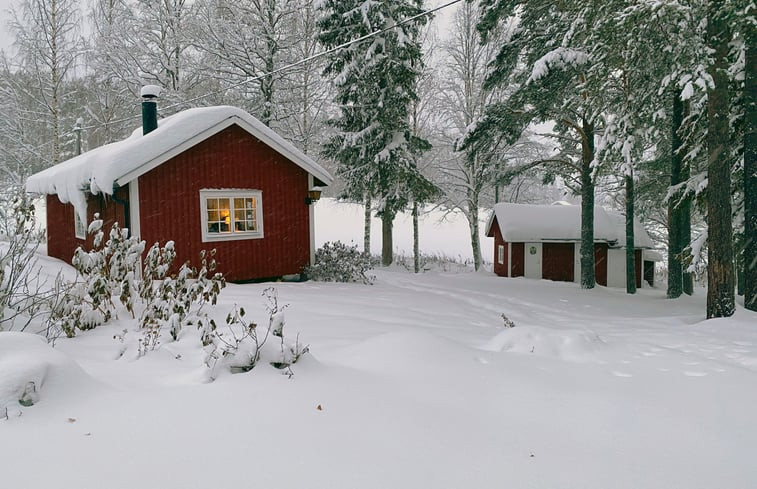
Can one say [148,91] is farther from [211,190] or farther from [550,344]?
[550,344]

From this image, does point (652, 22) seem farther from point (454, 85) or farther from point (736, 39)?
point (454, 85)

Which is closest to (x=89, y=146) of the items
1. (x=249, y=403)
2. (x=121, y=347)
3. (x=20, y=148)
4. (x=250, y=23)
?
(x=20, y=148)

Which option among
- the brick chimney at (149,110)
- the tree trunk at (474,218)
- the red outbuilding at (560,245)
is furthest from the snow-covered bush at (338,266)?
the tree trunk at (474,218)

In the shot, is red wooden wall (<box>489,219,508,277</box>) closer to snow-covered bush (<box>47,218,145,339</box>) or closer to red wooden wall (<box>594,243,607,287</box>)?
red wooden wall (<box>594,243,607,287</box>)

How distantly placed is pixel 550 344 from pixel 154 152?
850 centimetres

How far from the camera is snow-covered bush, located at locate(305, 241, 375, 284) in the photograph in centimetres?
1249

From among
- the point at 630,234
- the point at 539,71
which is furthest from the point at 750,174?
the point at 630,234

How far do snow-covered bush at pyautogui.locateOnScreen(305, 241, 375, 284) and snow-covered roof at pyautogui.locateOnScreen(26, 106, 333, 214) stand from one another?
237 cm

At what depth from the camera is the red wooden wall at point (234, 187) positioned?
10.3 meters

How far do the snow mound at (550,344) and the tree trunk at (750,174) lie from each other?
520 centimetres

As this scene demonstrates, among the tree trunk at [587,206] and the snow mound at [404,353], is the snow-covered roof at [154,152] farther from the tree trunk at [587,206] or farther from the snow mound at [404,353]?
the tree trunk at [587,206]

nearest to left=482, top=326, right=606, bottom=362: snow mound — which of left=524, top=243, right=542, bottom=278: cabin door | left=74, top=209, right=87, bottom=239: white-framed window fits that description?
left=74, top=209, right=87, bottom=239: white-framed window

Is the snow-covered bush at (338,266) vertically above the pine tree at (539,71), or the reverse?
the pine tree at (539,71)

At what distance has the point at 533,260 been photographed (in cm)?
2028
